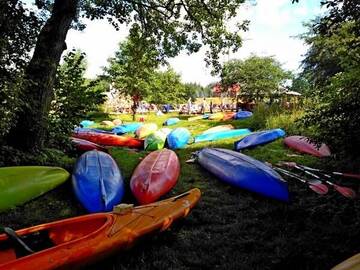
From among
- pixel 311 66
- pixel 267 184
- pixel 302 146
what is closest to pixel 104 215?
pixel 267 184

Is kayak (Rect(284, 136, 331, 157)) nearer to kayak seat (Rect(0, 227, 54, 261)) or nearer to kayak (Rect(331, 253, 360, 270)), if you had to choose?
kayak (Rect(331, 253, 360, 270))

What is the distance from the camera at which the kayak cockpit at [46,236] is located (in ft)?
11.2

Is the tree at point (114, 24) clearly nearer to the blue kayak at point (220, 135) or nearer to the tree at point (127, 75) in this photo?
the blue kayak at point (220, 135)

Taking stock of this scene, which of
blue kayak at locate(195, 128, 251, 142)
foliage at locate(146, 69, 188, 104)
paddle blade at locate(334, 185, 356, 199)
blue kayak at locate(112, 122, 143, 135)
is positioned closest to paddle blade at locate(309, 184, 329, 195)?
paddle blade at locate(334, 185, 356, 199)

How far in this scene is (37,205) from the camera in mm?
5293

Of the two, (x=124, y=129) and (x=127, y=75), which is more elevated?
(x=127, y=75)

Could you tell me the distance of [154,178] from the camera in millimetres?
5750

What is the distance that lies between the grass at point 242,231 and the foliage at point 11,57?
1.38m

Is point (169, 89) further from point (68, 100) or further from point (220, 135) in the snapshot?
point (68, 100)

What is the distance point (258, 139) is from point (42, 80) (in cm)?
570

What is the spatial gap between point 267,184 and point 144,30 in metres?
7.51

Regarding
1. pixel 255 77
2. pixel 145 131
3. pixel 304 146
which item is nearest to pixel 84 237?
pixel 304 146

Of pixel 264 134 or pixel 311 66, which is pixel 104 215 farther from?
pixel 311 66

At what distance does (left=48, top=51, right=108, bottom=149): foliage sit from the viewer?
6715mm
